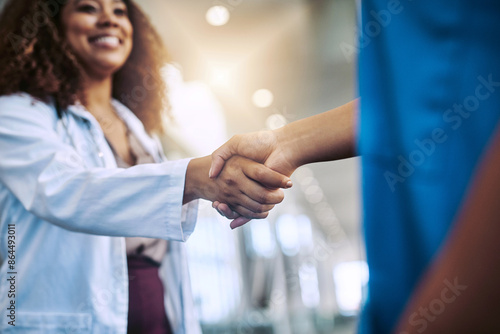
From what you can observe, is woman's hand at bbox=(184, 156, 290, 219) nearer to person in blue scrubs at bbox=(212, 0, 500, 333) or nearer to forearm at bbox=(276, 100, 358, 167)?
forearm at bbox=(276, 100, 358, 167)

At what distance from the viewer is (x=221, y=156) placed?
0.80m

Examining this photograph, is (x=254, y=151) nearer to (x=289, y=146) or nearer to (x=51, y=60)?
(x=289, y=146)

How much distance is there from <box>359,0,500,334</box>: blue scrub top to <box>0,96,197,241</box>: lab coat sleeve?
44 centimetres

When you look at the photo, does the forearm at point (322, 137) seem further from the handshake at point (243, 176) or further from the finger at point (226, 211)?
the finger at point (226, 211)

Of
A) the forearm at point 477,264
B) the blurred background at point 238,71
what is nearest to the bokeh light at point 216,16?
the blurred background at point 238,71

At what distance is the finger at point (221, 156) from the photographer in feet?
2.57

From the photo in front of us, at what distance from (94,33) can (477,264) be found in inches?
36.4

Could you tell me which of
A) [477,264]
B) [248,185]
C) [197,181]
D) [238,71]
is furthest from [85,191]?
[477,264]

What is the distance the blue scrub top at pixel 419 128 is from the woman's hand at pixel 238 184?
36 centimetres

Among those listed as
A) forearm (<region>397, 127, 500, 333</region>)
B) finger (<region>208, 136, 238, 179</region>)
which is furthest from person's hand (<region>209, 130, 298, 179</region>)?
forearm (<region>397, 127, 500, 333</region>)

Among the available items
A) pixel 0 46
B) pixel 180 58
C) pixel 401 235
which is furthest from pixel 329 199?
pixel 401 235

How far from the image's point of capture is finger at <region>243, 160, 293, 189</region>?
0.79 metres

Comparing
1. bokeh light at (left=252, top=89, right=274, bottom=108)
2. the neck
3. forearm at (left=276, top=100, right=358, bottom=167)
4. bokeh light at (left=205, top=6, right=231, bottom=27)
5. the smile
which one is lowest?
forearm at (left=276, top=100, right=358, bottom=167)

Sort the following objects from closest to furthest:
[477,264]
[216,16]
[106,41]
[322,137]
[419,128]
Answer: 1. [477,264]
2. [419,128]
3. [322,137]
4. [106,41]
5. [216,16]
